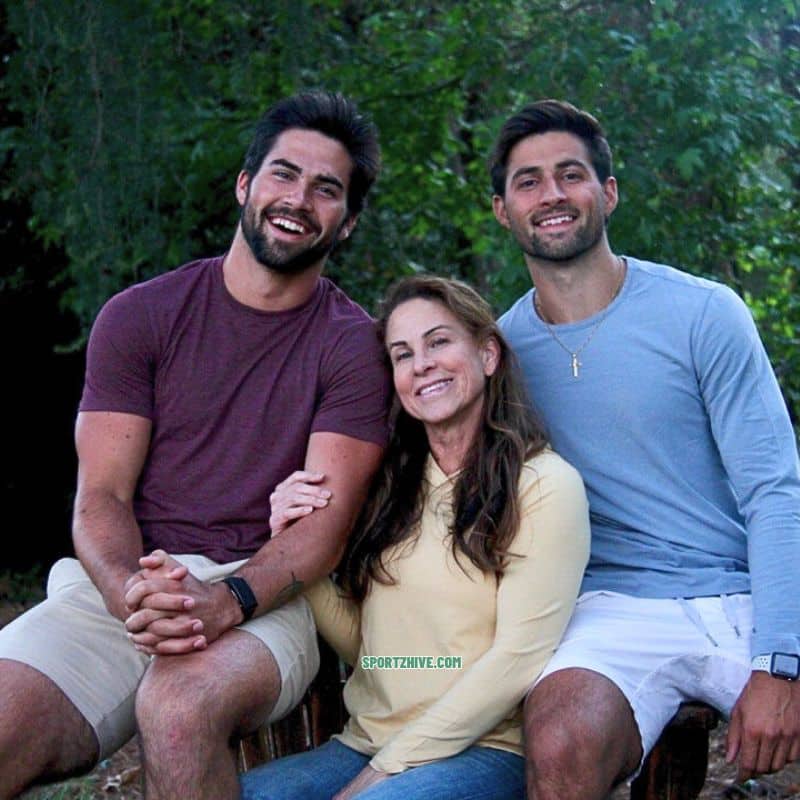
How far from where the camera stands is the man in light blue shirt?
2943mm

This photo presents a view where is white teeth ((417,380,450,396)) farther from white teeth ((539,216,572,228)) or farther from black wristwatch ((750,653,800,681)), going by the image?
black wristwatch ((750,653,800,681))

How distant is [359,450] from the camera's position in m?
3.37

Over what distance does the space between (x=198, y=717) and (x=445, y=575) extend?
652 millimetres

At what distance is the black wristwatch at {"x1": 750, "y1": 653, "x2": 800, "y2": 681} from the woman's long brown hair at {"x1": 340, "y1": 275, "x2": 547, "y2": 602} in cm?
61

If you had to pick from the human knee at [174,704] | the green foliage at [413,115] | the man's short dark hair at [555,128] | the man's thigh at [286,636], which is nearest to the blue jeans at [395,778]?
the man's thigh at [286,636]

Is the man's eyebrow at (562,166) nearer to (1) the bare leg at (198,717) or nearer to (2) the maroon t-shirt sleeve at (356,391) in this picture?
(2) the maroon t-shirt sleeve at (356,391)

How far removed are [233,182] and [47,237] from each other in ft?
3.28

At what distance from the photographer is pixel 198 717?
2805 mm

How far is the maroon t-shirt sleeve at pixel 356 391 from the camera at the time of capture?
3.38 meters

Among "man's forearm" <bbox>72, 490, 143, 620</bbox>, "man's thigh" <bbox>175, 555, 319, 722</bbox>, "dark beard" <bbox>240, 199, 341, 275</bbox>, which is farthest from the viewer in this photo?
"dark beard" <bbox>240, 199, 341, 275</bbox>

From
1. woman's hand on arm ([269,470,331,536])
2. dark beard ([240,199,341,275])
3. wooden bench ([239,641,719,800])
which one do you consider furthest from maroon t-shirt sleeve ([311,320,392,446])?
wooden bench ([239,641,719,800])

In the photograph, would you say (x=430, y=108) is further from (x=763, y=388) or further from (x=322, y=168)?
(x=763, y=388)

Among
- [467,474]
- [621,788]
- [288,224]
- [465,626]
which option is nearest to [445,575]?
[465,626]

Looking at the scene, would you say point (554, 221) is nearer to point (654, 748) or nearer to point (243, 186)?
point (243, 186)
